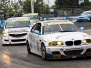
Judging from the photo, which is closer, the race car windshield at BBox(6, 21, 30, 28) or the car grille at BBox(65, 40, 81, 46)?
the car grille at BBox(65, 40, 81, 46)

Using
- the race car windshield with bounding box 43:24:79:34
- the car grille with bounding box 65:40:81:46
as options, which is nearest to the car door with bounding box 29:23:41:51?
the race car windshield with bounding box 43:24:79:34

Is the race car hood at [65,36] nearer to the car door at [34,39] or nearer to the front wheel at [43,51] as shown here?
the front wheel at [43,51]

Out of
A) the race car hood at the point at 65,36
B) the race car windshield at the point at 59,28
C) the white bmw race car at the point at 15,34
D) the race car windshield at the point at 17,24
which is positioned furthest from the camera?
the race car windshield at the point at 17,24

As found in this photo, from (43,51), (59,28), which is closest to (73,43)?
(43,51)

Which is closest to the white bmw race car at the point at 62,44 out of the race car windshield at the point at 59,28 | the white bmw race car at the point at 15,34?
the race car windshield at the point at 59,28

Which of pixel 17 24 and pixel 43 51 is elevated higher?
pixel 43 51

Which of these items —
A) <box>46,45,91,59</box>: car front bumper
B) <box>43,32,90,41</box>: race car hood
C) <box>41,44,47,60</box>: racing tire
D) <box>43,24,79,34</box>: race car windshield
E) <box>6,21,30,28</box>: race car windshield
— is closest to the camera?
<box>46,45,91,59</box>: car front bumper

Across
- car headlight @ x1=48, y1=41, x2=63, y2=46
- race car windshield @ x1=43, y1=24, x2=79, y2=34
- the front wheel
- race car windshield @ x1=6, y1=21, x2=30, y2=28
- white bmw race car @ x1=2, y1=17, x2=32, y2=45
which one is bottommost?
white bmw race car @ x1=2, y1=17, x2=32, y2=45

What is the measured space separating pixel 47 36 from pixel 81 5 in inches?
2563

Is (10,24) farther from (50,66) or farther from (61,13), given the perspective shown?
(61,13)

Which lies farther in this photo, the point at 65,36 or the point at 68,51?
the point at 65,36

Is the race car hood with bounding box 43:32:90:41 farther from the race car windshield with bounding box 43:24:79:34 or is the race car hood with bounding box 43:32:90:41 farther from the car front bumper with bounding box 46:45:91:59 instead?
the race car windshield with bounding box 43:24:79:34

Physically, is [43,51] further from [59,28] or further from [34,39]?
[34,39]

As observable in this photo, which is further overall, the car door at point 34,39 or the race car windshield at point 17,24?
the race car windshield at point 17,24
